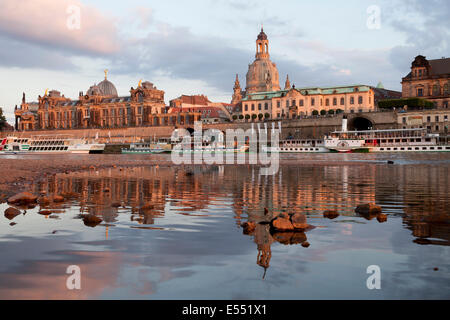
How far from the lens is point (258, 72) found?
170250 millimetres

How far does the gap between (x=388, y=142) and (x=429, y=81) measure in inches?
1071

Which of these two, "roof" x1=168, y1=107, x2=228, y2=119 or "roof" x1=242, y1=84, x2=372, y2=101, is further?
"roof" x1=168, y1=107, x2=228, y2=119

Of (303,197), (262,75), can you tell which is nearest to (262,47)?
(262,75)

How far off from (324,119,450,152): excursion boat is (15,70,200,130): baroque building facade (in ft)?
184

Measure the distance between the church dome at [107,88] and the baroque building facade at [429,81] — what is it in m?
111

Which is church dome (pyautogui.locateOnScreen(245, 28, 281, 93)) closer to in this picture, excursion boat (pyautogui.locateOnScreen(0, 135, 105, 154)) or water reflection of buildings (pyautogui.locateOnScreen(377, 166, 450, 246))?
excursion boat (pyautogui.locateOnScreen(0, 135, 105, 154))

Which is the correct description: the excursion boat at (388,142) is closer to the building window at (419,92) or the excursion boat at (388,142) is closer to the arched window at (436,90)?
the arched window at (436,90)

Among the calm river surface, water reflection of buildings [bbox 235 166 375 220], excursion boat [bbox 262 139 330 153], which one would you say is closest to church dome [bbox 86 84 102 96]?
excursion boat [bbox 262 139 330 153]

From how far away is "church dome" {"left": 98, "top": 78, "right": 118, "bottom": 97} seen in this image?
17088cm

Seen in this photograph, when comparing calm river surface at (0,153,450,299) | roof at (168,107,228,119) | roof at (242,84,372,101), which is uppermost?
roof at (242,84,372,101)

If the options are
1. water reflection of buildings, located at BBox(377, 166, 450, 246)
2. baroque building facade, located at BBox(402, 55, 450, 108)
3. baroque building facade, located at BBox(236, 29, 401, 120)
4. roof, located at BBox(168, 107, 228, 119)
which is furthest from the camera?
roof, located at BBox(168, 107, 228, 119)

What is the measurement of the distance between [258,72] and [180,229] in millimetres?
165940

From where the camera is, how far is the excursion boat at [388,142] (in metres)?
80.7

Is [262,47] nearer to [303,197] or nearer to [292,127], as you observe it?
[292,127]
